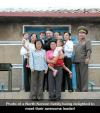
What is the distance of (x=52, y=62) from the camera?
46.0ft

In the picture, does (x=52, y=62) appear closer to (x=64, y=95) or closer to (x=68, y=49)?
(x=68, y=49)

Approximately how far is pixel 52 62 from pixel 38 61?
323 mm

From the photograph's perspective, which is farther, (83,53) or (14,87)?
(14,87)

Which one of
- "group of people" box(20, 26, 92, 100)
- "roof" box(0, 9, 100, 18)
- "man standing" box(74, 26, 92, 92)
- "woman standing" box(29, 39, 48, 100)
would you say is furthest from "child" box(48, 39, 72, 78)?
"roof" box(0, 9, 100, 18)

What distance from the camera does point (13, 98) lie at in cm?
1451

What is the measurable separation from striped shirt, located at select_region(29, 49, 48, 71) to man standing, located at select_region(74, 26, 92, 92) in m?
0.84

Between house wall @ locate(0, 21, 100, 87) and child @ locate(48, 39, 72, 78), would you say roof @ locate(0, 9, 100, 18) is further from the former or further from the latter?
child @ locate(48, 39, 72, 78)

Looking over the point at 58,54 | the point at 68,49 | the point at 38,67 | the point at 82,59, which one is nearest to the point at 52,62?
the point at 58,54

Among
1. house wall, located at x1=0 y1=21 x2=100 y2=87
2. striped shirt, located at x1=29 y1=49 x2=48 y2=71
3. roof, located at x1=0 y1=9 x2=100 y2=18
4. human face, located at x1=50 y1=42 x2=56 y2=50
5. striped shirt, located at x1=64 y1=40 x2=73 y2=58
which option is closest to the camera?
striped shirt, located at x1=29 y1=49 x2=48 y2=71

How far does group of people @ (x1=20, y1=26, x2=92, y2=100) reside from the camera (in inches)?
554
